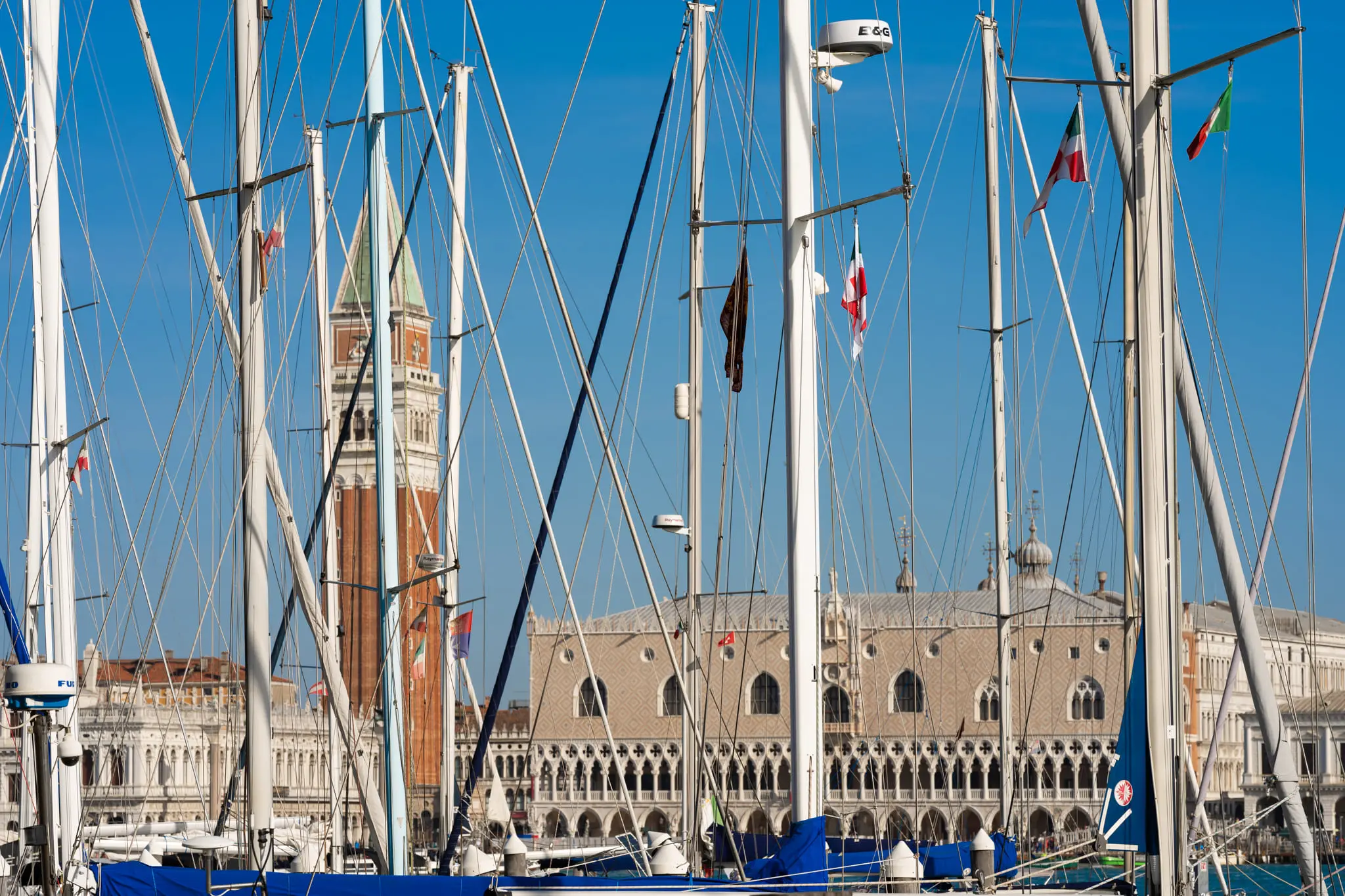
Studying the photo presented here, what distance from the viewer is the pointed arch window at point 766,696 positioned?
7994 cm

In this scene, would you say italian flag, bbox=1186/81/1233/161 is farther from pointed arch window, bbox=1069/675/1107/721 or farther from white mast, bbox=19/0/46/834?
pointed arch window, bbox=1069/675/1107/721

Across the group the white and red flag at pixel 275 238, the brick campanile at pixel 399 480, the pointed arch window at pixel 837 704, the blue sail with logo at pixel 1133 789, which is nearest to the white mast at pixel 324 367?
the white and red flag at pixel 275 238

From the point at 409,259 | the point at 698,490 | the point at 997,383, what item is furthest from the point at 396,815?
the point at 409,259

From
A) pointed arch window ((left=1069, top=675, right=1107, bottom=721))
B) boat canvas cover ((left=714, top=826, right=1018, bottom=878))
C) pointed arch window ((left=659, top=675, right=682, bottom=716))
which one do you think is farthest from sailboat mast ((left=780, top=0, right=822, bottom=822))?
pointed arch window ((left=659, top=675, right=682, bottom=716))

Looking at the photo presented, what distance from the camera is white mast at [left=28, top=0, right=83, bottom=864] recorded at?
16.9 meters

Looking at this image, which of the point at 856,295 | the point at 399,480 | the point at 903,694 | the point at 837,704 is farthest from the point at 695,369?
the point at 399,480

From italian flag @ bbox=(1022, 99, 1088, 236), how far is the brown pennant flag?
349cm

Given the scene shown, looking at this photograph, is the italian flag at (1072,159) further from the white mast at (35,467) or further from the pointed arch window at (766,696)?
the pointed arch window at (766,696)

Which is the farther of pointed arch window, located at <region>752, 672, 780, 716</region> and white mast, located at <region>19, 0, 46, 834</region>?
pointed arch window, located at <region>752, 672, 780, 716</region>

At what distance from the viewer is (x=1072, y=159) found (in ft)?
59.7

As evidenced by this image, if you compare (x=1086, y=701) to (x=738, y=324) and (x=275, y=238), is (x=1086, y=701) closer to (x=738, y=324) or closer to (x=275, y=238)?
(x=275, y=238)

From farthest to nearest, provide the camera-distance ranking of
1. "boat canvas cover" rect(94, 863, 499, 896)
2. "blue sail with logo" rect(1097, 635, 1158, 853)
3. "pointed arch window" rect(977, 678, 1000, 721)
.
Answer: "pointed arch window" rect(977, 678, 1000, 721), "boat canvas cover" rect(94, 863, 499, 896), "blue sail with logo" rect(1097, 635, 1158, 853)

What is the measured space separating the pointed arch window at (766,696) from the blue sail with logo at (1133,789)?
2697 inches

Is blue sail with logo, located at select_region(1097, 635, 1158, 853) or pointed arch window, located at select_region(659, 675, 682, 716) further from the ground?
blue sail with logo, located at select_region(1097, 635, 1158, 853)
